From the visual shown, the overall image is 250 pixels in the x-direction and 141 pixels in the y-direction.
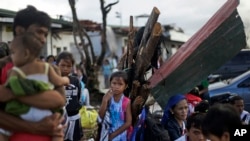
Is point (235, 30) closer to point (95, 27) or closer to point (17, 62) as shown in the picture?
point (17, 62)

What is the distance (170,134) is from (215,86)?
25.6ft

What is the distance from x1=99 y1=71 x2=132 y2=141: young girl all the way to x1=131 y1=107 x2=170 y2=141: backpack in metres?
0.11

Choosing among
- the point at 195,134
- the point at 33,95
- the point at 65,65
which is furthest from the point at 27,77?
the point at 65,65

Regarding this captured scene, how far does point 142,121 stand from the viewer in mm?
4691

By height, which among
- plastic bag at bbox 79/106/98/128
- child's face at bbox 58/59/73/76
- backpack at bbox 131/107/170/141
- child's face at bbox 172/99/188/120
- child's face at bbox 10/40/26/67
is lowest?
plastic bag at bbox 79/106/98/128

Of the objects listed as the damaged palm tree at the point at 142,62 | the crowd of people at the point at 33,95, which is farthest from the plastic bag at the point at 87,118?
the crowd of people at the point at 33,95

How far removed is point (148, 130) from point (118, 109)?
389 mm

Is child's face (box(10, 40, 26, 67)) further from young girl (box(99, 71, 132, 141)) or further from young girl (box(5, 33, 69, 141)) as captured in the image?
young girl (box(99, 71, 132, 141))

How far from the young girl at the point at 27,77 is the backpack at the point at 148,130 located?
2123mm

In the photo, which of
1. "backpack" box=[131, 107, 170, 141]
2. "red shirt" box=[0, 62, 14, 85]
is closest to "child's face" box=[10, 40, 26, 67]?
"red shirt" box=[0, 62, 14, 85]

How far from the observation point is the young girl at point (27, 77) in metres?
2.51

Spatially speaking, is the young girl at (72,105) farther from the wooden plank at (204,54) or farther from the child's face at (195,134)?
the child's face at (195,134)

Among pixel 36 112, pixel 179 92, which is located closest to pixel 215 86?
pixel 179 92

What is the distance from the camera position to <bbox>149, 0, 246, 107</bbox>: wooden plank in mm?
4543
